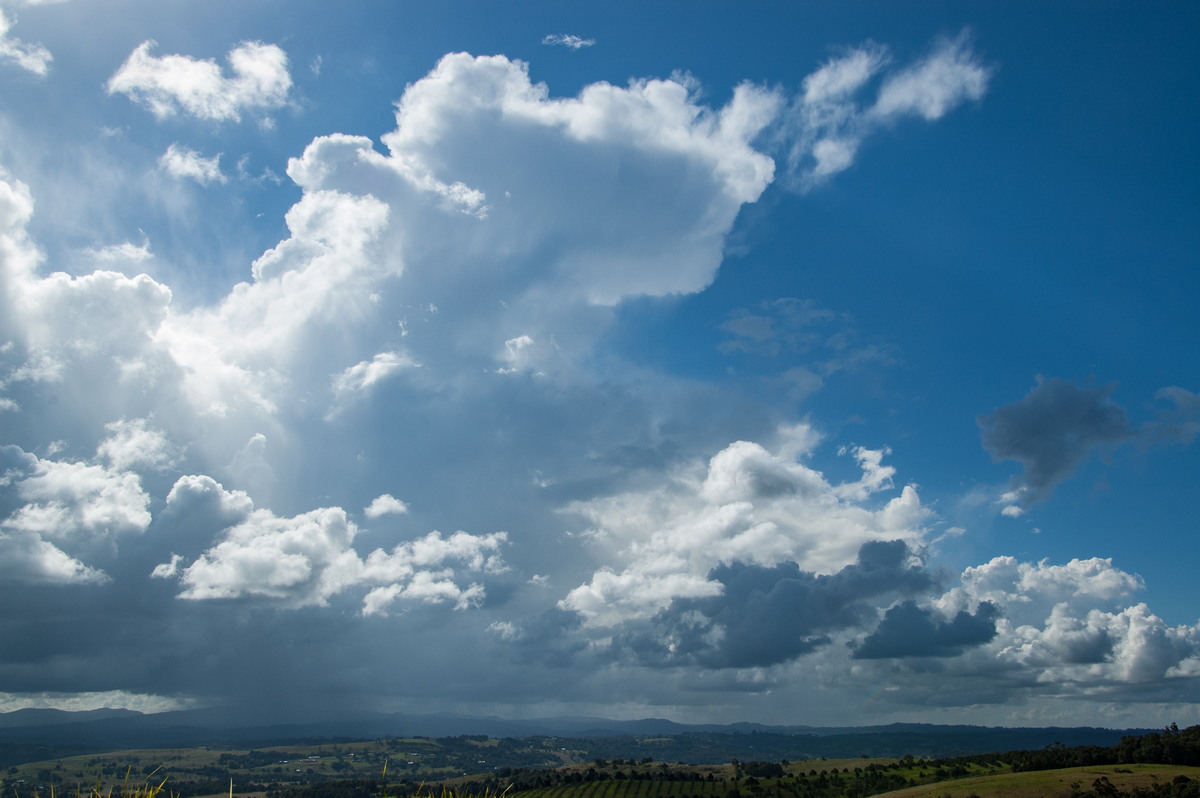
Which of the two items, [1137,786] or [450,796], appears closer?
[450,796]

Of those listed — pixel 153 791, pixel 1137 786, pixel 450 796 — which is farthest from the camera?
pixel 1137 786

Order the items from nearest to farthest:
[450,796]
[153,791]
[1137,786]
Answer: [153,791], [450,796], [1137,786]

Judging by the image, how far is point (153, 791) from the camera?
2038cm

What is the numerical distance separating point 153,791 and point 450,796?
9.17 m

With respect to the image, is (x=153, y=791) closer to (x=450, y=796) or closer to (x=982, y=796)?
(x=450, y=796)

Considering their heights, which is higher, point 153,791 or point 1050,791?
point 153,791

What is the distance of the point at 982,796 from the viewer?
19738 cm

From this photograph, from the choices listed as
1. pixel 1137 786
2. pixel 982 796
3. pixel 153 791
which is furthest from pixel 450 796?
pixel 1137 786

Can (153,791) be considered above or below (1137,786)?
above

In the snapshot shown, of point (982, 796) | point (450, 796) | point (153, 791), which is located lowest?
point (982, 796)

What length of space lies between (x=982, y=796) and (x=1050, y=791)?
61.5ft

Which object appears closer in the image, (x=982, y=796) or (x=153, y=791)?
(x=153, y=791)

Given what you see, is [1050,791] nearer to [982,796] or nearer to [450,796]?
[982,796]

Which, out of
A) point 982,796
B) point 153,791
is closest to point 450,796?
point 153,791
